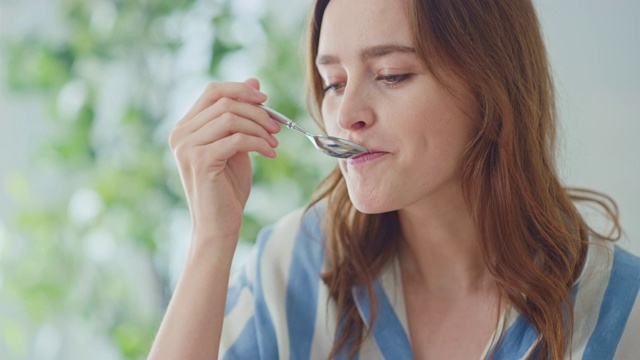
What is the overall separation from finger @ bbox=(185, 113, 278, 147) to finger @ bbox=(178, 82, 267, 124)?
0.03m

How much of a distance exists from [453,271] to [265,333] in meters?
0.30

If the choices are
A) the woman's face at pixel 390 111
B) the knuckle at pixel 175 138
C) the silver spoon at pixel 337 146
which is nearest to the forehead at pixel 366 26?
the woman's face at pixel 390 111

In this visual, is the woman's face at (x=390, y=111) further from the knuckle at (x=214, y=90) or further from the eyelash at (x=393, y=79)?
the knuckle at (x=214, y=90)

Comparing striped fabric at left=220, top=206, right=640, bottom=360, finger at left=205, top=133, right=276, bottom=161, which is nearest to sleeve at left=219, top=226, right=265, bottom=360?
striped fabric at left=220, top=206, right=640, bottom=360

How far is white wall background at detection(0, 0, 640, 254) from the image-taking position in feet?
4.45

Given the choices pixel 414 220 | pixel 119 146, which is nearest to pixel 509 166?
pixel 414 220

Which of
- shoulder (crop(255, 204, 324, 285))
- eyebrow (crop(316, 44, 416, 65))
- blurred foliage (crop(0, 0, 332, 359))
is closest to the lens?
eyebrow (crop(316, 44, 416, 65))

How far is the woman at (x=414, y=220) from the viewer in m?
1.03

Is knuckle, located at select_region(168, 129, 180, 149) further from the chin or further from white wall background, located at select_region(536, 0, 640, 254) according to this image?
white wall background, located at select_region(536, 0, 640, 254)

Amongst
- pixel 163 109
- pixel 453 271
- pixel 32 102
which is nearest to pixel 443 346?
pixel 453 271

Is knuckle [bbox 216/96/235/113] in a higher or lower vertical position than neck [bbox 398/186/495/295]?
higher

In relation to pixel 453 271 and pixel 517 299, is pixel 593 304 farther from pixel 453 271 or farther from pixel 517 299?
pixel 453 271

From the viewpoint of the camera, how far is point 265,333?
47.6 inches

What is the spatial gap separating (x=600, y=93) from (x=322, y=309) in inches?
24.3
